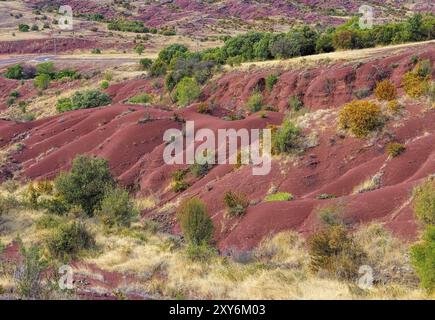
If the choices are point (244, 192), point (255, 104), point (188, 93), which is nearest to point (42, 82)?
point (188, 93)

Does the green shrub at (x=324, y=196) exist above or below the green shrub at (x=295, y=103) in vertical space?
above

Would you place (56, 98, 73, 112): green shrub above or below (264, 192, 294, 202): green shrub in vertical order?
below

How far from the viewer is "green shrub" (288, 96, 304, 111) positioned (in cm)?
4334

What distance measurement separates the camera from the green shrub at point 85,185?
22656mm

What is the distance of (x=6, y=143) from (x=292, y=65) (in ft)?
85.7

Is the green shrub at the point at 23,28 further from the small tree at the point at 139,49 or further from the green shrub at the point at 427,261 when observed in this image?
the green shrub at the point at 427,261

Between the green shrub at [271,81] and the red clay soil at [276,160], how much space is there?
659mm

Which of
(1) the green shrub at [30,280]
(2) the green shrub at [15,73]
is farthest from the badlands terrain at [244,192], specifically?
(2) the green shrub at [15,73]

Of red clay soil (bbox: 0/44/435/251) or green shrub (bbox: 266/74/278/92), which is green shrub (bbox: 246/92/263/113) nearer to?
red clay soil (bbox: 0/44/435/251)

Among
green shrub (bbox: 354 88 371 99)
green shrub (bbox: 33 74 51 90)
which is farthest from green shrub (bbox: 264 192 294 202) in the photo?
green shrub (bbox: 33 74 51 90)

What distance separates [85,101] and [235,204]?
127 feet

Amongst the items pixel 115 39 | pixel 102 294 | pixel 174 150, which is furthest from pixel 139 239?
pixel 115 39

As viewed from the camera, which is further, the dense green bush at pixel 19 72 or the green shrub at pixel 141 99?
the dense green bush at pixel 19 72

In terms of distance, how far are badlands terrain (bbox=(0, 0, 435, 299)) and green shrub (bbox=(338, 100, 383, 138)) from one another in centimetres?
10
